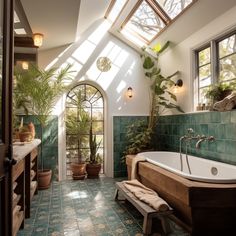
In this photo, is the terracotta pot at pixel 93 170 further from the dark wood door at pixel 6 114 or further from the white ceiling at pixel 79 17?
the dark wood door at pixel 6 114

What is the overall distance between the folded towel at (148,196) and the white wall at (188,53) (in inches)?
69.4

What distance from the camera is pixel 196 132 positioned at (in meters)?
3.86

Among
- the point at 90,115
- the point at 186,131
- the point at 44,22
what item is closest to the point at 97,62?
the point at 90,115

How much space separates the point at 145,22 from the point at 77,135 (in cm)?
267

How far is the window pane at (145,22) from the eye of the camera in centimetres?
437

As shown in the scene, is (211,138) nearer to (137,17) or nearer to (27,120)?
(137,17)

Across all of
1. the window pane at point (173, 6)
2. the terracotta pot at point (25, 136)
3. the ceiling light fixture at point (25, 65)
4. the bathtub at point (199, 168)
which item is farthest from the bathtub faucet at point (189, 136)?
the ceiling light fixture at point (25, 65)

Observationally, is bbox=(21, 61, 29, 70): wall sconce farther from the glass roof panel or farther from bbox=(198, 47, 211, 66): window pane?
bbox=(198, 47, 211, 66): window pane

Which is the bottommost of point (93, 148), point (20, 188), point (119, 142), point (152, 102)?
point (20, 188)

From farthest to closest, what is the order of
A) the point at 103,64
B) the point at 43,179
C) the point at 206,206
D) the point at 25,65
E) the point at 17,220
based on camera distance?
the point at 103,64, the point at 25,65, the point at 43,179, the point at 17,220, the point at 206,206

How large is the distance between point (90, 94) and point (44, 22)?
1.89 m

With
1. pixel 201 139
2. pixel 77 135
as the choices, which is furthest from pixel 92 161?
pixel 201 139

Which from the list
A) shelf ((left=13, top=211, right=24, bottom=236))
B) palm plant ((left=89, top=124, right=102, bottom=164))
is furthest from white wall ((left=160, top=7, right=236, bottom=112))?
shelf ((left=13, top=211, right=24, bottom=236))

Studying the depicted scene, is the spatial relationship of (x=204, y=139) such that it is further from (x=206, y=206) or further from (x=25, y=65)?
(x=25, y=65)
